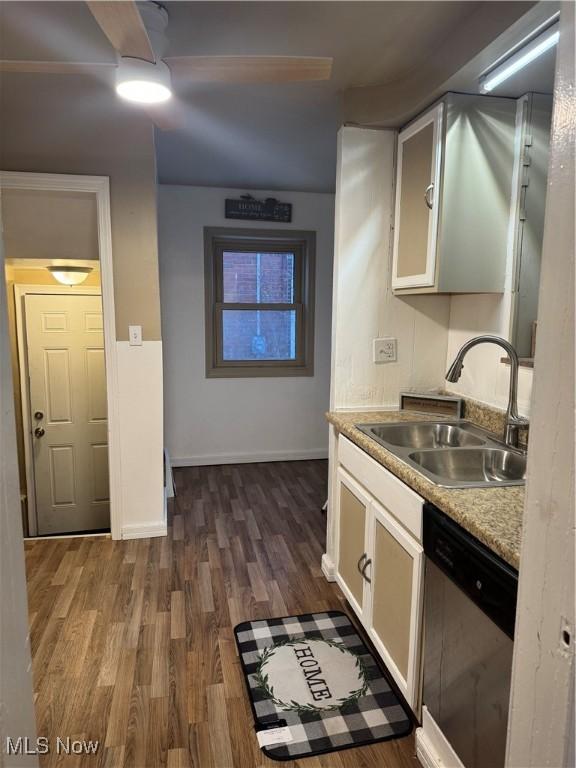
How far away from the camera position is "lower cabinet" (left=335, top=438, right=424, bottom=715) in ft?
5.51

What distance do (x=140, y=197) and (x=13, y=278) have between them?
1.61 m

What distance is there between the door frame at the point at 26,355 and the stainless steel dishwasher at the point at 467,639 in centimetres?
321

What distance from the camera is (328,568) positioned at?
275 cm

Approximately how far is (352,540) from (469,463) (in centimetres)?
64

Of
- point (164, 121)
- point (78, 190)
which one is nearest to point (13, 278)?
point (78, 190)

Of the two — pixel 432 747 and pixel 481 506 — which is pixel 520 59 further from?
pixel 432 747

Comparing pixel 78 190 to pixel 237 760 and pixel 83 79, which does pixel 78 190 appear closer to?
pixel 83 79

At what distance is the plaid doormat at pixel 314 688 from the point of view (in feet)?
5.77

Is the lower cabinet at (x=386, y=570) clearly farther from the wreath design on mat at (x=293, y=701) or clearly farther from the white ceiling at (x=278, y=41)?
the white ceiling at (x=278, y=41)

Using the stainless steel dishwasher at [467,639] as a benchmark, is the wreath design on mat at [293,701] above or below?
below

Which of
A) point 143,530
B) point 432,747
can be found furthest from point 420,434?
point 143,530

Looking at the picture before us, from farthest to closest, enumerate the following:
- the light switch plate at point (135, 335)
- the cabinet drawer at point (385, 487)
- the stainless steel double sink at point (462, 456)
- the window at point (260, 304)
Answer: the window at point (260, 304) → the light switch plate at point (135, 335) → the stainless steel double sink at point (462, 456) → the cabinet drawer at point (385, 487)

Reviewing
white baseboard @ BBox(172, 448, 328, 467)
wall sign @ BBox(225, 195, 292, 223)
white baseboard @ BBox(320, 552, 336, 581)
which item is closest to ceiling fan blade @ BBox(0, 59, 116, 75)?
white baseboard @ BBox(320, 552, 336, 581)

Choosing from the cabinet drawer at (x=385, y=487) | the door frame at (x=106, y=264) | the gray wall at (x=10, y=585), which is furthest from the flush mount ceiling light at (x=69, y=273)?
the gray wall at (x=10, y=585)
